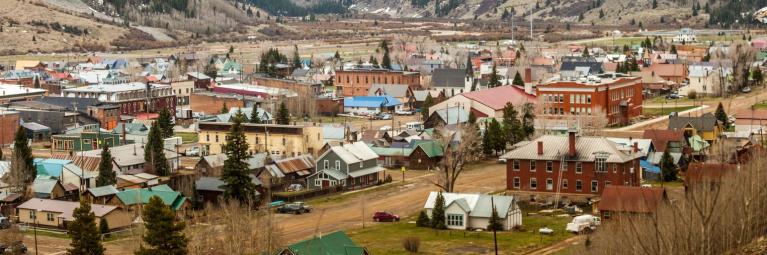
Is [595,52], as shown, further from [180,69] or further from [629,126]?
[629,126]

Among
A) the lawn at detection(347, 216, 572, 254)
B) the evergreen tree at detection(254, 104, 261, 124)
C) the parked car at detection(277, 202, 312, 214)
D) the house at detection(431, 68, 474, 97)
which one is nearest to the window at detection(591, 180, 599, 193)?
the lawn at detection(347, 216, 572, 254)

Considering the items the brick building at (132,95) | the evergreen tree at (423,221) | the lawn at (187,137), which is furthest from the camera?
the brick building at (132,95)

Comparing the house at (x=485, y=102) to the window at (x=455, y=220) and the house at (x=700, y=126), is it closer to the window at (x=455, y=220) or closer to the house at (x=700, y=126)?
the house at (x=700, y=126)

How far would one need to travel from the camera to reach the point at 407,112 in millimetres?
91875

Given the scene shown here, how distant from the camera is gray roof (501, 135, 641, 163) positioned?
2051 inches

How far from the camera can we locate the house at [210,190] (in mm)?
52719

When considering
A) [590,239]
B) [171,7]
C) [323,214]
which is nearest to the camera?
[590,239]

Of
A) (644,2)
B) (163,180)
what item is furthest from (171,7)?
(163,180)

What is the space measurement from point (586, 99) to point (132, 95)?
3151cm

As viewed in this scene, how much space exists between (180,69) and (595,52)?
41.9 metres

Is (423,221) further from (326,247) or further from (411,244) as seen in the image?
(326,247)

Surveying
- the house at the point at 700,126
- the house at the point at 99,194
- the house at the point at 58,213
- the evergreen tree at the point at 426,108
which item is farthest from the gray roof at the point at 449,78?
the house at the point at 58,213

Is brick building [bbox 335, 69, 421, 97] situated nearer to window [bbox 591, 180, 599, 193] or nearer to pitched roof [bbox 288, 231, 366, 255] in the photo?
window [bbox 591, 180, 599, 193]

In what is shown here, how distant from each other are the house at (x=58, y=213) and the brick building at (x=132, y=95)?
38.3 m
